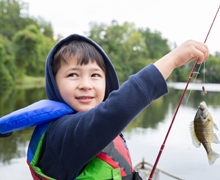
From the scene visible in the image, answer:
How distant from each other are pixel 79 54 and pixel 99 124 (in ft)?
1.74

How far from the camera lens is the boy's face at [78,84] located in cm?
138

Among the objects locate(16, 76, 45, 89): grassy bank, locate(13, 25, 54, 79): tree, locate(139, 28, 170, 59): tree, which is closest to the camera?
locate(13, 25, 54, 79): tree

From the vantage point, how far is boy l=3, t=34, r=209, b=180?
1.05 meters

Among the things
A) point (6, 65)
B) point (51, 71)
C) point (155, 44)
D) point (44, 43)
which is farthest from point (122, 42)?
point (51, 71)

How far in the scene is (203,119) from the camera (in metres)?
1.33

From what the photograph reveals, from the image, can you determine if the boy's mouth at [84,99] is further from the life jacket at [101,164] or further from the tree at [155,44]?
the tree at [155,44]

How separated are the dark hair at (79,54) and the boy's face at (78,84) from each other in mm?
28

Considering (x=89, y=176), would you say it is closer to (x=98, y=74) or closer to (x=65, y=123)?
(x=65, y=123)

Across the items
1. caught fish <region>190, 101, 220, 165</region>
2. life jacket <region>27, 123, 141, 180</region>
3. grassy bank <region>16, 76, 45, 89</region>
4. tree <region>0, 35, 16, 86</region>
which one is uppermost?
caught fish <region>190, 101, 220, 165</region>

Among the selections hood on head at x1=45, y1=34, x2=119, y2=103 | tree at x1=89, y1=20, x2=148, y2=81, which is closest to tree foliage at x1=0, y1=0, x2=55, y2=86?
tree at x1=89, y1=20, x2=148, y2=81

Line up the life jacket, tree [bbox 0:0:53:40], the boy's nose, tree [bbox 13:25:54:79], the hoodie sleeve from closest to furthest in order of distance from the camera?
the hoodie sleeve < the life jacket < the boy's nose < tree [bbox 13:25:54:79] < tree [bbox 0:0:53:40]

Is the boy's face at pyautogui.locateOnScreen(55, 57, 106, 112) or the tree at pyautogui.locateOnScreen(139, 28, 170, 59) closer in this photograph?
the boy's face at pyautogui.locateOnScreen(55, 57, 106, 112)

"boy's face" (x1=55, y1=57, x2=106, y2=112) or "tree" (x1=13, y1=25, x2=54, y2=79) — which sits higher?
"boy's face" (x1=55, y1=57, x2=106, y2=112)

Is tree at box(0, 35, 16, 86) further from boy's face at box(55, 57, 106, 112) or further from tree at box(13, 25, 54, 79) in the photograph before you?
boy's face at box(55, 57, 106, 112)
